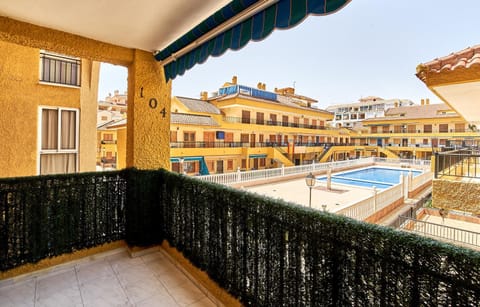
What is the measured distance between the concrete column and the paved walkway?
6.93 metres

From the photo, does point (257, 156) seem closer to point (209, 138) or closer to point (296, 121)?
point (209, 138)

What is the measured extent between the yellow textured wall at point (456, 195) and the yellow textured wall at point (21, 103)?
8.76 metres

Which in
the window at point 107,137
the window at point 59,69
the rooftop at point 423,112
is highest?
the rooftop at point 423,112

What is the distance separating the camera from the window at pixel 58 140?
5773 mm

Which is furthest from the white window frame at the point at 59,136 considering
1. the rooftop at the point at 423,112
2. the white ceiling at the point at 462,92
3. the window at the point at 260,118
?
the rooftop at the point at 423,112

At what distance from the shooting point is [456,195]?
4.39 metres

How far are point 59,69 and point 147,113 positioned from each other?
426 cm

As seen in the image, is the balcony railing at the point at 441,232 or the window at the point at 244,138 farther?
the window at the point at 244,138

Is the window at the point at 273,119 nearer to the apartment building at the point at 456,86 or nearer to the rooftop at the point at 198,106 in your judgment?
the rooftop at the point at 198,106

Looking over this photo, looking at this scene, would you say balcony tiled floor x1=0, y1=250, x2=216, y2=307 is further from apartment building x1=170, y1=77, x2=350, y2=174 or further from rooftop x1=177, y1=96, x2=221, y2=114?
rooftop x1=177, y1=96, x2=221, y2=114

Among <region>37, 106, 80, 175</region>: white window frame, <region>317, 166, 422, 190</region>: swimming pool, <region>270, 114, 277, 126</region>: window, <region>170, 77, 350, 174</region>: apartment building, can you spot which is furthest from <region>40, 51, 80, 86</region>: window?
<region>270, 114, 277, 126</region>: window

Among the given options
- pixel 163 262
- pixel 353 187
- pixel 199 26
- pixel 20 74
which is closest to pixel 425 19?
pixel 199 26

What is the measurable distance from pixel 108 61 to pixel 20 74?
3670 mm

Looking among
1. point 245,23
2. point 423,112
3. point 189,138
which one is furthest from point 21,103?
point 423,112
